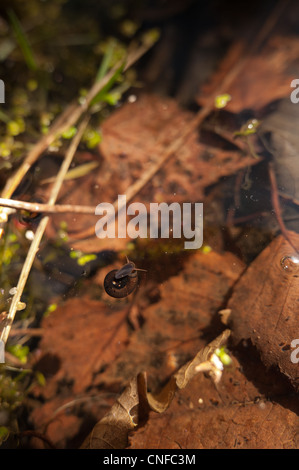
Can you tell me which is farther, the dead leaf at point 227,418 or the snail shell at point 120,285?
the snail shell at point 120,285

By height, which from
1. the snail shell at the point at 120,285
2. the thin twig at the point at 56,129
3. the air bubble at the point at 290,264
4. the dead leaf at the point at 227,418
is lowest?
the dead leaf at the point at 227,418

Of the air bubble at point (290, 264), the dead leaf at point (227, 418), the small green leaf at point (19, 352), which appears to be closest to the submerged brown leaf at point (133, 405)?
the dead leaf at point (227, 418)

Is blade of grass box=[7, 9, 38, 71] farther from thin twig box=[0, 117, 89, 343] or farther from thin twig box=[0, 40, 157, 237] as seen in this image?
thin twig box=[0, 117, 89, 343]

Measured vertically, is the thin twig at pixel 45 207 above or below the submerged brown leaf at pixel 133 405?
above

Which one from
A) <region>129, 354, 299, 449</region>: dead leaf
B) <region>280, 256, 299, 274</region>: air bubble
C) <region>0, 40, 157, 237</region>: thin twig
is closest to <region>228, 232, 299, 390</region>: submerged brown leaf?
<region>280, 256, 299, 274</region>: air bubble

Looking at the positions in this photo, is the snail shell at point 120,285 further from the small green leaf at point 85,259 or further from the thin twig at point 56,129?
the thin twig at point 56,129

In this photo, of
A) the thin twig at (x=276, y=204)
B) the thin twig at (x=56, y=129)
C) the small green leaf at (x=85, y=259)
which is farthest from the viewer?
the thin twig at (x=56, y=129)

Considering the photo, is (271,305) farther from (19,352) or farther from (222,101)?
(222,101)
